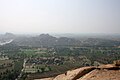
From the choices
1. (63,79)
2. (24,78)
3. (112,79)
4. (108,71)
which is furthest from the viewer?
(24,78)

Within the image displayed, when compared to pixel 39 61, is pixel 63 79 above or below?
above

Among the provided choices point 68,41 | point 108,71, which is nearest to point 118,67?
point 108,71

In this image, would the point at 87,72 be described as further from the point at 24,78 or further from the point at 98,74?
the point at 24,78

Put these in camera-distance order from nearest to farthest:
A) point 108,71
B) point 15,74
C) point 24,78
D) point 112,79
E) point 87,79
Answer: point 112,79, point 87,79, point 108,71, point 24,78, point 15,74

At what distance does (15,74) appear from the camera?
123 feet

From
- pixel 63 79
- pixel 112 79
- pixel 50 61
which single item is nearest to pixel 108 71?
pixel 112 79

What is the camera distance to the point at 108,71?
6.15 metres

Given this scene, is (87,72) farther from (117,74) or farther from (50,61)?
(50,61)

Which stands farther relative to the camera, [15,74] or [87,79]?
[15,74]

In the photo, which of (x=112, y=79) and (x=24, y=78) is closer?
(x=112, y=79)

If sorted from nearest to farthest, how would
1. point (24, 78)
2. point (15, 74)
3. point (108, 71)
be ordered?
point (108, 71) → point (24, 78) → point (15, 74)

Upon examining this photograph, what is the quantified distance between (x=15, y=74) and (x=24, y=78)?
360 centimetres

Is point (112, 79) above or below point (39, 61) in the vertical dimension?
above

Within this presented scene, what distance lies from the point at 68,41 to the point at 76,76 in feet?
422
